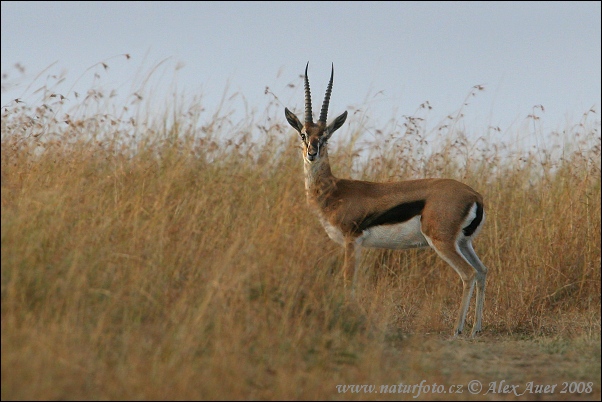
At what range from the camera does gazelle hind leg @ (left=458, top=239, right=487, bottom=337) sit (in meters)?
8.19

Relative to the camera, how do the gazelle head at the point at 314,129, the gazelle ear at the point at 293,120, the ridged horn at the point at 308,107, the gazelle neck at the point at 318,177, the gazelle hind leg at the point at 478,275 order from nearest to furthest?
the gazelle hind leg at the point at 478,275 < the gazelle head at the point at 314,129 < the gazelle neck at the point at 318,177 < the ridged horn at the point at 308,107 < the gazelle ear at the point at 293,120

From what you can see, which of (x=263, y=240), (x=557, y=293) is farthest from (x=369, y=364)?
(x=557, y=293)

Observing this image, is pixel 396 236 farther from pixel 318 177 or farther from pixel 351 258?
pixel 318 177

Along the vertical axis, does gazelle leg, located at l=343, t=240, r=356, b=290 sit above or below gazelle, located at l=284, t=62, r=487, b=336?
below

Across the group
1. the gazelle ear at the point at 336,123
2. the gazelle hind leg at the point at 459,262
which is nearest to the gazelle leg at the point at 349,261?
the gazelle hind leg at the point at 459,262

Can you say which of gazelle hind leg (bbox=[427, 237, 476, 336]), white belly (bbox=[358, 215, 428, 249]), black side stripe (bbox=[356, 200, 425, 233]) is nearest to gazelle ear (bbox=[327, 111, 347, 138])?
black side stripe (bbox=[356, 200, 425, 233])

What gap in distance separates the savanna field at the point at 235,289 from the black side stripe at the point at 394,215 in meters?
0.55

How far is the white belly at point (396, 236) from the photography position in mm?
8438

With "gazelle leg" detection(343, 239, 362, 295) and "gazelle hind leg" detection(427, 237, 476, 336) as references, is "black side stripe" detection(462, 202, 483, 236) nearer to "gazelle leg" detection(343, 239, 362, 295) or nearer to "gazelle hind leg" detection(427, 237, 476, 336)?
"gazelle hind leg" detection(427, 237, 476, 336)

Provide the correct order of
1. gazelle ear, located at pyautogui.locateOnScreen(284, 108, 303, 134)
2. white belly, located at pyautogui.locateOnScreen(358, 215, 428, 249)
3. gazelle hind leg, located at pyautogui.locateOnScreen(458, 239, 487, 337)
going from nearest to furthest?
1. gazelle hind leg, located at pyautogui.locateOnScreen(458, 239, 487, 337)
2. white belly, located at pyautogui.locateOnScreen(358, 215, 428, 249)
3. gazelle ear, located at pyautogui.locateOnScreen(284, 108, 303, 134)

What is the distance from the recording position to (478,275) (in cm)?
845

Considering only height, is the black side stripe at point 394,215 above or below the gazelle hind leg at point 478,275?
above

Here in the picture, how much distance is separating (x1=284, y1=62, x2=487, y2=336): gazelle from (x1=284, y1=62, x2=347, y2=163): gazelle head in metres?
0.01

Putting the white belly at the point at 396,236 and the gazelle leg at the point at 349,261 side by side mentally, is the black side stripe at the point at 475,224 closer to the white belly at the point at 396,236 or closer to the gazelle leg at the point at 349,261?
the white belly at the point at 396,236
